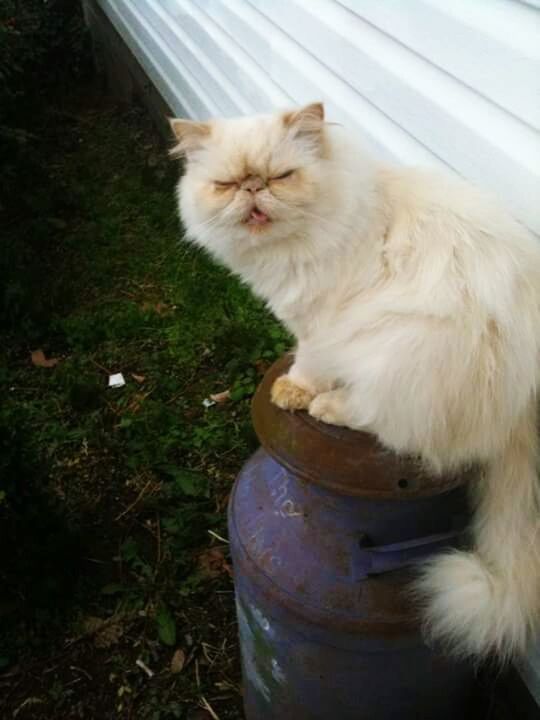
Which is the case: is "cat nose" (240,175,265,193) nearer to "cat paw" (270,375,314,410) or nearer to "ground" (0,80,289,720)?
"cat paw" (270,375,314,410)

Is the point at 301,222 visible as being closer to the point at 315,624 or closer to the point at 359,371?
the point at 359,371

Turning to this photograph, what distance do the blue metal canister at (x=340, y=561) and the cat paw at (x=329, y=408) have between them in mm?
29

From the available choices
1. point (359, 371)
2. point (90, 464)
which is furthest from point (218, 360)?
point (359, 371)

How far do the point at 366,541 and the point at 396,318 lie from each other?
543mm

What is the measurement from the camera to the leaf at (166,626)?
2533 millimetres

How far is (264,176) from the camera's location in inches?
69.5

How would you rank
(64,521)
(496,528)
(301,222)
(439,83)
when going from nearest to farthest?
(496,528) → (301,222) → (439,83) → (64,521)

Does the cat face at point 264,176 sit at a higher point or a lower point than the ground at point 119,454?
higher

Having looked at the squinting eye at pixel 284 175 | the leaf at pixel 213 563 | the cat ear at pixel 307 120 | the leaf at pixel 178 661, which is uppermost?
the cat ear at pixel 307 120

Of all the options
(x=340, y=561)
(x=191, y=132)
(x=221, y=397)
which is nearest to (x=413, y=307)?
(x=340, y=561)

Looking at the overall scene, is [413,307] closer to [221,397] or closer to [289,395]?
[289,395]

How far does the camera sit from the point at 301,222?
1767 millimetres

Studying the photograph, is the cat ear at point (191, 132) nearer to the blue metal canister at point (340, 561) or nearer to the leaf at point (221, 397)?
the blue metal canister at point (340, 561)

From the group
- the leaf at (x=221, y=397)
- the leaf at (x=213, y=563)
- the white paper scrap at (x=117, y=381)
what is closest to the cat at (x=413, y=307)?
the leaf at (x=213, y=563)
